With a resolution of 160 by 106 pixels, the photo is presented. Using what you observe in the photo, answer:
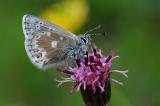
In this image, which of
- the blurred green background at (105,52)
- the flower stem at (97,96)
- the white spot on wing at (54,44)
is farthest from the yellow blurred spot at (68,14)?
the flower stem at (97,96)

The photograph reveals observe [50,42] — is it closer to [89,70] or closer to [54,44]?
[54,44]

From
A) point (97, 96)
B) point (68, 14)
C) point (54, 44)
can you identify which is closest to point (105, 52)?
point (68, 14)

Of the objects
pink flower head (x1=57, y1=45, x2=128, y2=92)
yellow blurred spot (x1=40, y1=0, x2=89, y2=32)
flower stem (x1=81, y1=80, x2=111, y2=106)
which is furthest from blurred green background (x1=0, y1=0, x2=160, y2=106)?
flower stem (x1=81, y1=80, x2=111, y2=106)

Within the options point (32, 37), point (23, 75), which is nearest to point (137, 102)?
point (23, 75)

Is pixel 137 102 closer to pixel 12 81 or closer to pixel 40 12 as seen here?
pixel 12 81

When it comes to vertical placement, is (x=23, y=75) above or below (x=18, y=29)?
below

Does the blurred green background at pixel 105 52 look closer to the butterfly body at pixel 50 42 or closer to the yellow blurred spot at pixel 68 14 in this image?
the yellow blurred spot at pixel 68 14
